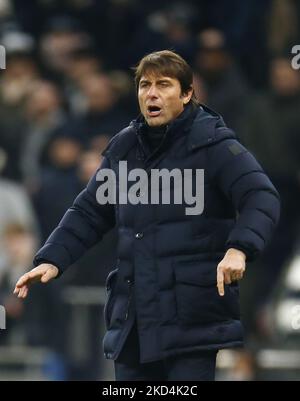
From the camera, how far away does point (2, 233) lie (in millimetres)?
10617

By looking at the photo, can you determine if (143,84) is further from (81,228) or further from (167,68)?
(81,228)

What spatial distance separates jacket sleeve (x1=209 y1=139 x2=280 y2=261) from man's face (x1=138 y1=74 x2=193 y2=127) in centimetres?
23

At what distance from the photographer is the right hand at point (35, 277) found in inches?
242

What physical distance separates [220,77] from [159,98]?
4806mm

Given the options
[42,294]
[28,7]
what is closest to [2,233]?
[42,294]

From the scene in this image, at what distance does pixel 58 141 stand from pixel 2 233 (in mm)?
755

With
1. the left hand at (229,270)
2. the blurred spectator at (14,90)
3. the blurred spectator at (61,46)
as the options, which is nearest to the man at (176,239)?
the left hand at (229,270)

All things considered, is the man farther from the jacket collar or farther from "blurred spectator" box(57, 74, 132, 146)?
"blurred spectator" box(57, 74, 132, 146)

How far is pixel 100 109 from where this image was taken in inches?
424

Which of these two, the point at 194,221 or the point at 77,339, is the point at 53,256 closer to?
the point at 194,221

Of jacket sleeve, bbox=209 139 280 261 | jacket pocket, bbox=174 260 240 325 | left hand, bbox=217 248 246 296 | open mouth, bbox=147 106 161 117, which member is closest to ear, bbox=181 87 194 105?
open mouth, bbox=147 106 161 117

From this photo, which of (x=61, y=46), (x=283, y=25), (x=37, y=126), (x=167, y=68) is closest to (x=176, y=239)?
(x=167, y=68)

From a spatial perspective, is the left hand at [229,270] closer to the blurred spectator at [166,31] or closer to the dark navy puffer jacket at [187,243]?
the dark navy puffer jacket at [187,243]

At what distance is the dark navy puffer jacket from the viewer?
6039mm
